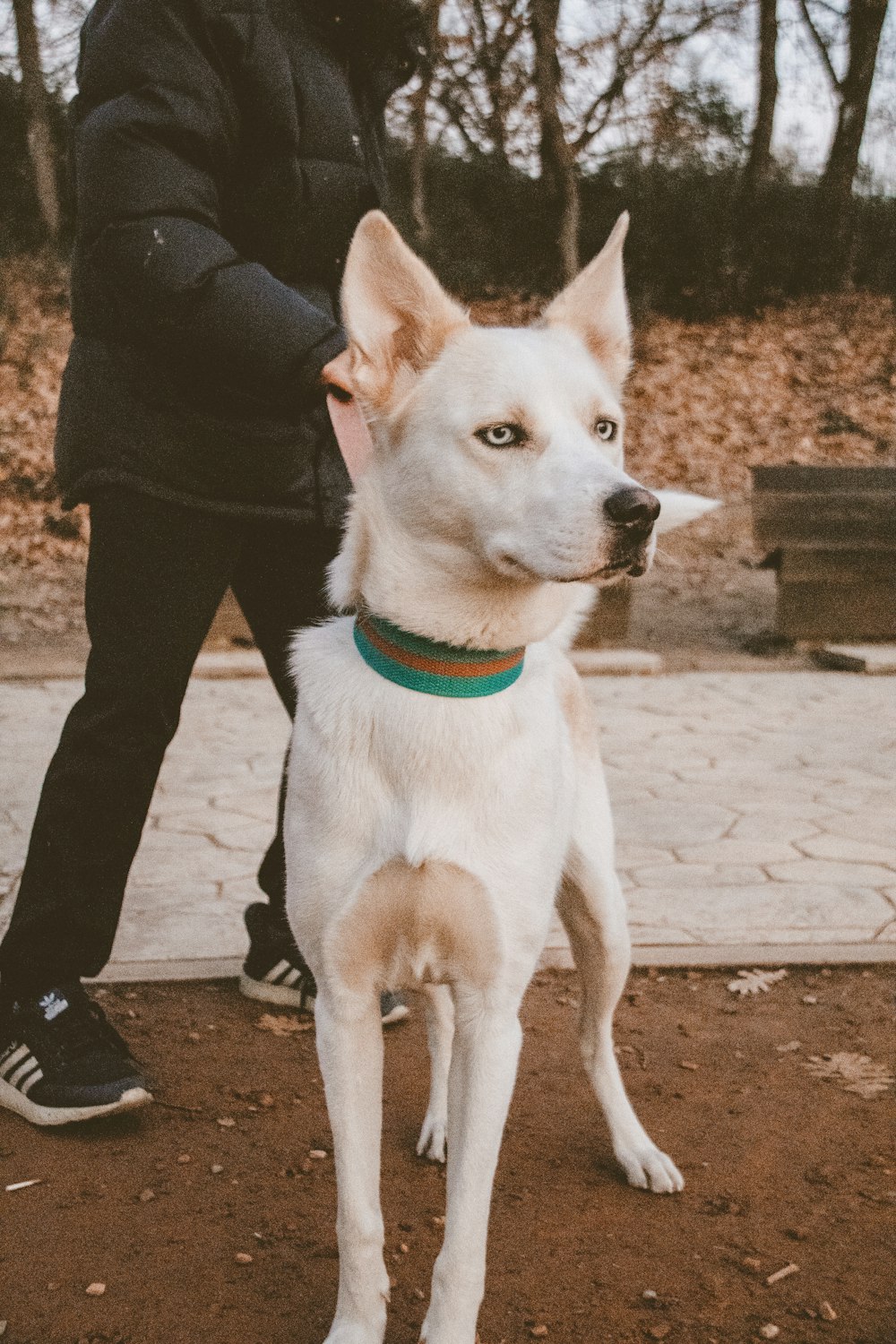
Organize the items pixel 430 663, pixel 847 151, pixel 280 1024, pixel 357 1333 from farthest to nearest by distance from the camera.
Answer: pixel 847 151 → pixel 280 1024 → pixel 430 663 → pixel 357 1333

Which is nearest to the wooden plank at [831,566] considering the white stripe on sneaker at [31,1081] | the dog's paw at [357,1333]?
the white stripe on sneaker at [31,1081]

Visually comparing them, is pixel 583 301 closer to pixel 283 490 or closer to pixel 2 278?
pixel 283 490

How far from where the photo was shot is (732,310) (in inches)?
663

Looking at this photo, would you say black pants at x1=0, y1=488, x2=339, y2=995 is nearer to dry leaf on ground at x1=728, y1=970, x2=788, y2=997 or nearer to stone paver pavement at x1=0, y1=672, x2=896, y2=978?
stone paver pavement at x1=0, y1=672, x2=896, y2=978

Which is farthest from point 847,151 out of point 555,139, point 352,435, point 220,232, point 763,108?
point 352,435

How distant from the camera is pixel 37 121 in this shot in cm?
1484

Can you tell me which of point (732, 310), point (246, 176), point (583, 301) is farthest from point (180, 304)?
point (732, 310)

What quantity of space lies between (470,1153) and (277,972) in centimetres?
142

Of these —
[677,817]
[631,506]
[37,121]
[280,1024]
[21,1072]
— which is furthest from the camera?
[37,121]

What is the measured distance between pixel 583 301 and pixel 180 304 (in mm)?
773

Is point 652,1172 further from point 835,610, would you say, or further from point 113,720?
point 835,610

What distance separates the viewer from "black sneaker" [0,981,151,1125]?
2.76 m

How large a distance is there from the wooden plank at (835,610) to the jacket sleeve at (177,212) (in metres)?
6.89

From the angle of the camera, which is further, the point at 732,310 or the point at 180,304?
the point at 732,310
